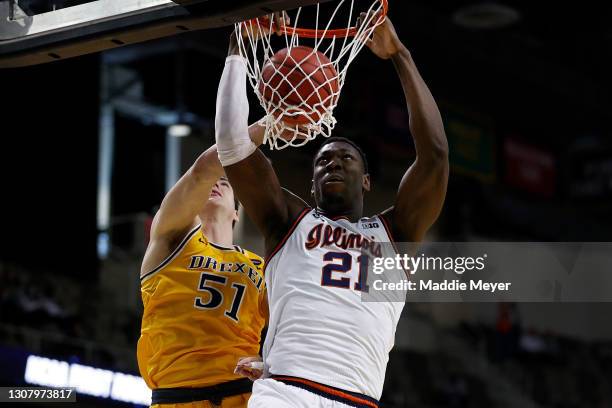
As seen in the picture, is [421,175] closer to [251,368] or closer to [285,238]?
[285,238]

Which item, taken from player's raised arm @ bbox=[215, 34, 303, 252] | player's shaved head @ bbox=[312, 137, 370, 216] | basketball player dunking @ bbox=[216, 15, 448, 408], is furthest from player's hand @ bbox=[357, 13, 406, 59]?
player's raised arm @ bbox=[215, 34, 303, 252]

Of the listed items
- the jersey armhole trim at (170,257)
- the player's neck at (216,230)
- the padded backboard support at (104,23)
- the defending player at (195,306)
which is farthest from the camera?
the player's neck at (216,230)

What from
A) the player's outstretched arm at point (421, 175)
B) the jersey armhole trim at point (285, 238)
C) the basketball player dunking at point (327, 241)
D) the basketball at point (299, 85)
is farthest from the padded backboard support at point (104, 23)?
the jersey armhole trim at point (285, 238)

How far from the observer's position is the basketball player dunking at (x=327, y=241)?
12.3 feet

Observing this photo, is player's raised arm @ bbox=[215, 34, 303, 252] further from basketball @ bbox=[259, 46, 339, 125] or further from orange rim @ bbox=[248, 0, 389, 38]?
orange rim @ bbox=[248, 0, 389, 38]

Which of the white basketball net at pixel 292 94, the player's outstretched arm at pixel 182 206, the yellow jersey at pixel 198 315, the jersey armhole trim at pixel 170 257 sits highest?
the white basketball net at pixel 292 94

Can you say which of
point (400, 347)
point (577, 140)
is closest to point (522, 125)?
point (577, 140)

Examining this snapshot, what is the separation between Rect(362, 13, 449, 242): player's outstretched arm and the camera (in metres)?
3.99

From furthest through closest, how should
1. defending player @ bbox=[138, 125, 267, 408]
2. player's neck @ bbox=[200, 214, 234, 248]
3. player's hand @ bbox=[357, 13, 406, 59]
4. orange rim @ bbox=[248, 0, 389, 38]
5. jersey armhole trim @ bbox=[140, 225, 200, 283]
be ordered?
1. player's neck @ bbox=[200, 214, 234, 248]
2. jersey armhole trim @ bbox=[140, 225, 200, 283]
3. defending player @ bbox=[138, 125, 267, 408]
4. orange rim @ bbox=[248, 0, 389, 38]
5. player's hand @ bbox=[357, 13, 406, 59]

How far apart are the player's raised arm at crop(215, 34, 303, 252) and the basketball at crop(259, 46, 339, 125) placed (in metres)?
0.25

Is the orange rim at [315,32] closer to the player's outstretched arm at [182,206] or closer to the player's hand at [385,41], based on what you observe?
the player's hand at [385,41]

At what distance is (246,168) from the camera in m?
3.95

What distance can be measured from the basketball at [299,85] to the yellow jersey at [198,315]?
101 centimetres

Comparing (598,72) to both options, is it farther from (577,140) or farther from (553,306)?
(553,306)
